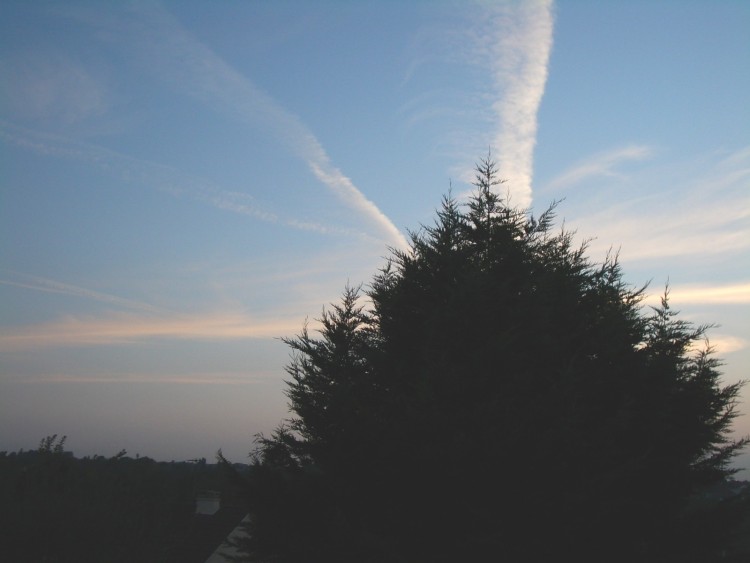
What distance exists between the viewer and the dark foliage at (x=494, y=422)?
11.1 meters

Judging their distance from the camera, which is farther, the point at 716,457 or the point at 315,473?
the point at 716,457

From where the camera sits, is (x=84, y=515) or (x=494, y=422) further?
(x=84, y=515)

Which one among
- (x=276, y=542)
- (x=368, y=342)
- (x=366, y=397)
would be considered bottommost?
(x=276, y=542)

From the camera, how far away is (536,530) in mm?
11297

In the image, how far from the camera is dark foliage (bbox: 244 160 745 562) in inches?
438

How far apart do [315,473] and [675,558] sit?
8.11 metres

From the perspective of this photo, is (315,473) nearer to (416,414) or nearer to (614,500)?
(416,414)

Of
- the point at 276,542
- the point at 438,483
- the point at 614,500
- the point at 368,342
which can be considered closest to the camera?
the point at 438,483

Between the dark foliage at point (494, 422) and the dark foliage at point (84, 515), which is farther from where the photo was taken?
the dark foliage at point (84, 515)

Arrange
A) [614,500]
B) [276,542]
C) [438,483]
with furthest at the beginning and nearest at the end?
1. [276,542]
2. [614,500]
3. [438,483]

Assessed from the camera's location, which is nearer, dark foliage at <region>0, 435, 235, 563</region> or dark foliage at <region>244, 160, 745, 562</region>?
dark foliage at <region>244, 160, 745, 562</region>

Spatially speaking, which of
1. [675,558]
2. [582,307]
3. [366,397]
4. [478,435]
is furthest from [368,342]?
[675,558]

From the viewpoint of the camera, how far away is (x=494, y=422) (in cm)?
1137

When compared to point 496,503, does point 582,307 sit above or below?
above
